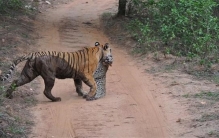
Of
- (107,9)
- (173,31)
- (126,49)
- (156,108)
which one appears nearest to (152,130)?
(156,108)

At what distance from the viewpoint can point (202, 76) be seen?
11938 mm

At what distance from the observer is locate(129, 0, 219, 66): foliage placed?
1310 cm

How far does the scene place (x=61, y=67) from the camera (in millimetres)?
10352

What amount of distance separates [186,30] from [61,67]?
468 cm

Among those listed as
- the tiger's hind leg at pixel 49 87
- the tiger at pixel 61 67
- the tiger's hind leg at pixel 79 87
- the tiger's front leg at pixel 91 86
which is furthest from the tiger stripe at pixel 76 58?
the tiger's hind leg at pixel 49 87

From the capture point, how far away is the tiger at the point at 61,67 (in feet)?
33.4

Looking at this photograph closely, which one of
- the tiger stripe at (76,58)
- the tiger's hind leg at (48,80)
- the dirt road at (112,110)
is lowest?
the dirt road at (112,110)

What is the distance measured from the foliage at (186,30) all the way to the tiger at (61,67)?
322 centimetres

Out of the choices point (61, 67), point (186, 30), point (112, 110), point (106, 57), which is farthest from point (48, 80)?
point (186, 30)

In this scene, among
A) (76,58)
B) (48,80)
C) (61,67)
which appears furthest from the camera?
(76,58)

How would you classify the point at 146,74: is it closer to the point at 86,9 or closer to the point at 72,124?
the point at 72,124

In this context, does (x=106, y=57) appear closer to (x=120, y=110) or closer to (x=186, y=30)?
(x=120, y=110)

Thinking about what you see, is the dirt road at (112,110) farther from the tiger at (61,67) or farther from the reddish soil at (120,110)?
the tiger at (61,67)

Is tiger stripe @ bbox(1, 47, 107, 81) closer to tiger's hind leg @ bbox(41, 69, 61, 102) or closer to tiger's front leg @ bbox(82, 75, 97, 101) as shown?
tiger's front leg @ bbox(82, 75, 97, 101)
